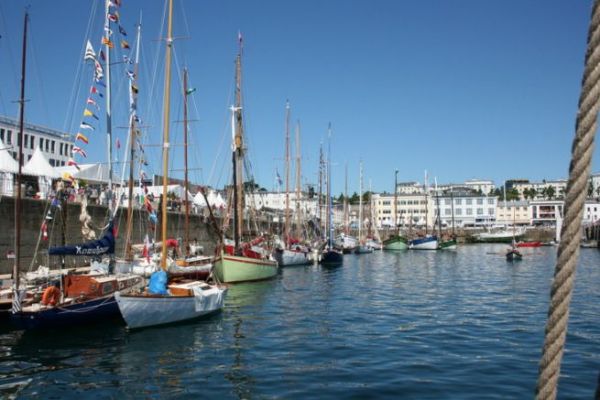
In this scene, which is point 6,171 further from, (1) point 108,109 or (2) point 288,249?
(2) point 288,249

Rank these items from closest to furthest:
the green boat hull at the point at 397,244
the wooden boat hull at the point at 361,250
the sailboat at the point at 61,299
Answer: the sailboat at the point at 61,299 < the wooden boat hull at the point at 361,250 < the green boat hull at the point at 397,244

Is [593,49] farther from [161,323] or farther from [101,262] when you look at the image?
[101,262]

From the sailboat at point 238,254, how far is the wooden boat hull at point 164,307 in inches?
535

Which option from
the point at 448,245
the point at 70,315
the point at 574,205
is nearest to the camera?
the point at 574,205

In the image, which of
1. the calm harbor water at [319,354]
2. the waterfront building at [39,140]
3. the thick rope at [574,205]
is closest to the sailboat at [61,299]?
the calm harbor water at [319,354]

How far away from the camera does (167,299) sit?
68.3 feet

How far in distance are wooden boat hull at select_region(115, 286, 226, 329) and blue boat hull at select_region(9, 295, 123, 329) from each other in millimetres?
1923

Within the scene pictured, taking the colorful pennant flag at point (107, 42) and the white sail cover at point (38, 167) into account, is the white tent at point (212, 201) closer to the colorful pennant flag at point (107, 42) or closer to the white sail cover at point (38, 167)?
the white sail cover at point (38, 167)

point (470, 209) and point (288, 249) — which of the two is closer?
point (288, 249)

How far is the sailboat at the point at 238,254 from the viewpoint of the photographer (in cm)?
3772

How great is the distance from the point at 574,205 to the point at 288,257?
177 ft

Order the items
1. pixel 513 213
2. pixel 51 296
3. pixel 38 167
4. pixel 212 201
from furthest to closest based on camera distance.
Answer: pixel 513 213 < pixel 212 201 < pixel 38 167 < pixel 51 296

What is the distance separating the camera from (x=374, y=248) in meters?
98.9

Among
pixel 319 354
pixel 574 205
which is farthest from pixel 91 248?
pixel 574 205
